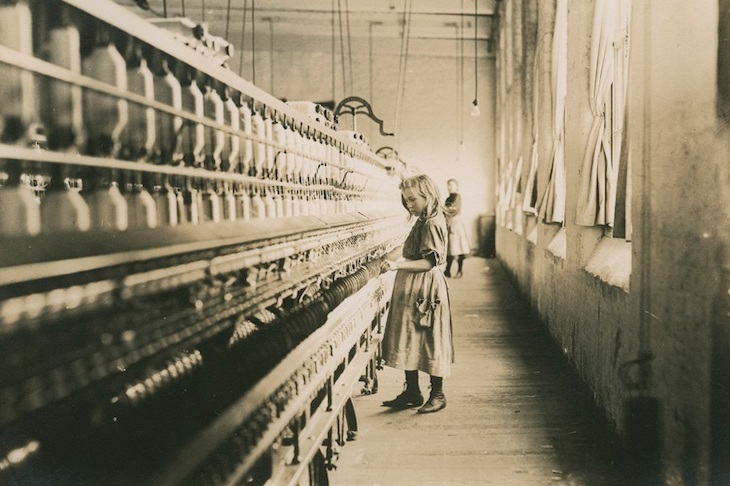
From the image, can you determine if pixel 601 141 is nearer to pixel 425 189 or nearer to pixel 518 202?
pixel 425 189

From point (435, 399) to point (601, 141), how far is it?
7.88ft

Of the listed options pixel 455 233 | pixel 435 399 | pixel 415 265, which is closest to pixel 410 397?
pixel 435 399

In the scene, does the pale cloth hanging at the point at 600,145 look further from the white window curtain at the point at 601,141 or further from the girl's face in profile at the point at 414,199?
the girl's face in profile at the point at 414,199

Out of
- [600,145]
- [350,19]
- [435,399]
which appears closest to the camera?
[435,399]

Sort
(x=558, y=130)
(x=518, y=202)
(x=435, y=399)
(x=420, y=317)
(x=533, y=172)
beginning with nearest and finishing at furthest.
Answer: (x=420, y=317)
(x=435, y=399)
(x=558, y=130)
(x=533, y=172)
(x=518, y=202)

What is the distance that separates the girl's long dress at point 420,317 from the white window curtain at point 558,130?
9.76 feet

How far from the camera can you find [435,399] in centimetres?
439

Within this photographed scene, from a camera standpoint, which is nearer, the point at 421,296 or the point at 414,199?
the point at 414,199

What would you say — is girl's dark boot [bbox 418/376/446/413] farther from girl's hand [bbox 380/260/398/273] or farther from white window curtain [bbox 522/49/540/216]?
white window curtain [bbox 522/49/540/216]

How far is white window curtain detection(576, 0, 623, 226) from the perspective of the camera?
466cm

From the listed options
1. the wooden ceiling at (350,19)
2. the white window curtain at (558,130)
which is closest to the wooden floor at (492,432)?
the white window curtain at (558,130)

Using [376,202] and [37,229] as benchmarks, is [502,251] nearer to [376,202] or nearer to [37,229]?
[376,202]

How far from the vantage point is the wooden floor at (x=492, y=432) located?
3354mm

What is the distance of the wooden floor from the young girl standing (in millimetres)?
452
